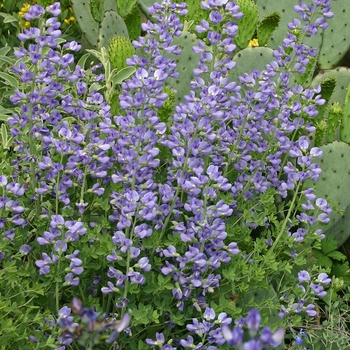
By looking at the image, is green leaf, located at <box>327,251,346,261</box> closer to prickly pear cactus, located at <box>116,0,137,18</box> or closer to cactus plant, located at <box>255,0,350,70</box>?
cactus plant, located at <box>255,0,350,70</box>

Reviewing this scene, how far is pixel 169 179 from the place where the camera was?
1.96m

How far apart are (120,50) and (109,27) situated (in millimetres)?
428

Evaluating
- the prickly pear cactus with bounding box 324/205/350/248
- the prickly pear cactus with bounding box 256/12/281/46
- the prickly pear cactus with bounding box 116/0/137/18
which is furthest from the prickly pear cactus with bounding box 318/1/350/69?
the prickly pear cactus with bounding box 116/0/137/18

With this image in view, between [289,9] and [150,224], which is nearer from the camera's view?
[150,224]

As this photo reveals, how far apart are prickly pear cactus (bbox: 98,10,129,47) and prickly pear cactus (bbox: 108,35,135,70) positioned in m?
0.34

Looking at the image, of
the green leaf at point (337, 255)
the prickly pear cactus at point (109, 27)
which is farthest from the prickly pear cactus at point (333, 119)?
the prickly pear cactus at point (109, 27)

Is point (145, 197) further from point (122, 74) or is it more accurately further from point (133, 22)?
point (133, 22)

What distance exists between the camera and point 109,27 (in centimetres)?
303

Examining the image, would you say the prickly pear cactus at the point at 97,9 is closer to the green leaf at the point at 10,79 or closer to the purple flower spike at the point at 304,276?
the green leaf at the point at 10,79

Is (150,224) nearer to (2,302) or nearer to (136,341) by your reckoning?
(136,341)

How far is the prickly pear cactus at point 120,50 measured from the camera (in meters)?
2.61

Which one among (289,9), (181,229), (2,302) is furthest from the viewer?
(289,9)

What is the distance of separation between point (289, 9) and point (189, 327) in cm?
215

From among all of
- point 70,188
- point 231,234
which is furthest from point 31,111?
point 231,234
